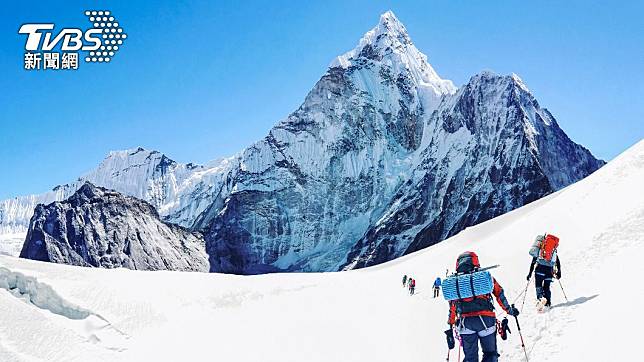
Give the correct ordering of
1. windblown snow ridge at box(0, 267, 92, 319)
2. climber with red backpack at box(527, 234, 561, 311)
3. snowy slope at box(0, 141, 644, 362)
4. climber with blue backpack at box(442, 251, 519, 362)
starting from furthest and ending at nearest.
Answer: windblown snow ridge at box(0, 267, 92, 319), climber with red backpack at box(527, 234, 561, 311), snowy slope at box(0, 141, 644, 362), climber with blue backpack at box(442, 251, 519, 362)

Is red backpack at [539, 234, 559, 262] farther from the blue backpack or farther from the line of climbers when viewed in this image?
the blue backpack

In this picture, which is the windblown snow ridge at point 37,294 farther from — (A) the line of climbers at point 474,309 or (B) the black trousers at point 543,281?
(B) the black trousers at point 543,281

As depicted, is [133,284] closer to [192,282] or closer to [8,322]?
[192,282]

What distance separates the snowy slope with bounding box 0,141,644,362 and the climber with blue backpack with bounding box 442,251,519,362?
1.47 meters

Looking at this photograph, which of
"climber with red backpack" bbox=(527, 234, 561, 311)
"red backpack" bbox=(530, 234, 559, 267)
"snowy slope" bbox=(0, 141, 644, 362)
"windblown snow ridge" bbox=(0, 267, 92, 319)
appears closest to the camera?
"snowy slope" bbox=(0, 141, 644, 362)

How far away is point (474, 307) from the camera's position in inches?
441

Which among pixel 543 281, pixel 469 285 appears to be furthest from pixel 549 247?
pixel 469 285

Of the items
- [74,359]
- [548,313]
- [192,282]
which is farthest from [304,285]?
[548,313]

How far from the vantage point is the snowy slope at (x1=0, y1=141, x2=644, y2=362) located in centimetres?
1309

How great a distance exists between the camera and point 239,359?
1856cm

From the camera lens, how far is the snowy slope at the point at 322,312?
13.1 meters

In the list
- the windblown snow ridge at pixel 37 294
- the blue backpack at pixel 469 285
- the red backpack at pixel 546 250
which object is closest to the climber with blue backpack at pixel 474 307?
the blue backpack at pixel 469 285

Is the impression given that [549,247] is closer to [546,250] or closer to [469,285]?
[546,250]

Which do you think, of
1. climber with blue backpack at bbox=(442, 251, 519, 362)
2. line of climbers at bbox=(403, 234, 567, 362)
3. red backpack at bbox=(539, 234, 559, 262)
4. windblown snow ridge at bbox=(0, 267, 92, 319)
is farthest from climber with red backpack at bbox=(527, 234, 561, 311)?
windblown snow ridge at bbox=(0, 267, 92, 319)
